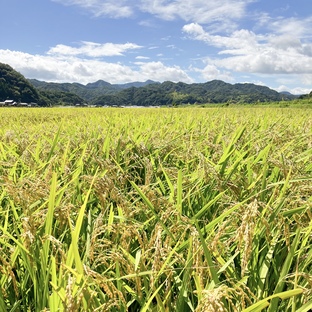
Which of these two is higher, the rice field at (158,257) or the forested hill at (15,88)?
the forested hill at (15,88)

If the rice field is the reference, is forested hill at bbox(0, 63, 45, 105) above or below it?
above

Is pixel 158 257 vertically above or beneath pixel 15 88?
beneath

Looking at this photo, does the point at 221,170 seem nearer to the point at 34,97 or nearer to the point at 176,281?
the point at 176,281

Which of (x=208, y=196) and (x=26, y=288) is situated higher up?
(x=208, y=196)

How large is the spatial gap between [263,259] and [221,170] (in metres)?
0.76

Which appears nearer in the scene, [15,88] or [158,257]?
[158,257]

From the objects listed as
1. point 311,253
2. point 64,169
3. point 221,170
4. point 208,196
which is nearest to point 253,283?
point 311,253

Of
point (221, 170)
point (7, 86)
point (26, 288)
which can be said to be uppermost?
point (7, 86)

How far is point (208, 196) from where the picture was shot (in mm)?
1799

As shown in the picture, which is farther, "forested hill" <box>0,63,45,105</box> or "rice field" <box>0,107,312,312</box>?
"forested hill" <box>0,63,45,105</box>

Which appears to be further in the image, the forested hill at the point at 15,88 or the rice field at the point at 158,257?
the forested hill at the point at 15,88

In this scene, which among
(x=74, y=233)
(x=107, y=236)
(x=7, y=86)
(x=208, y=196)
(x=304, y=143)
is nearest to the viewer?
(x=74, y=233)

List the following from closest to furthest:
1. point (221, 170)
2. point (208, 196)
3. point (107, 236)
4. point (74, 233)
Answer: point (74, 233) → point (107, 236) → point (208, 196) → point (221, 170)

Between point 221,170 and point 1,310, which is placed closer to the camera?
point 1,310
